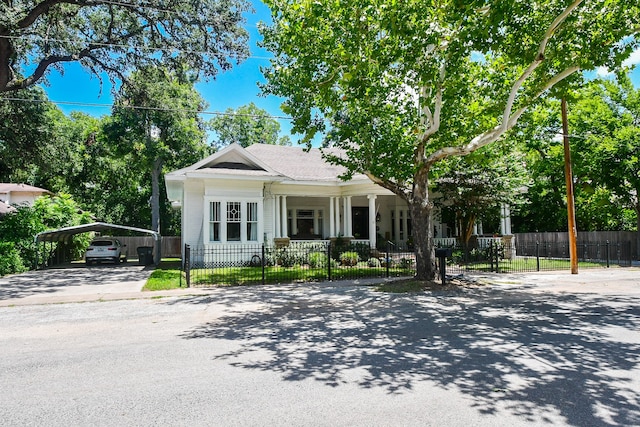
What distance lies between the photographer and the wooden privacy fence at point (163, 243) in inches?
1363

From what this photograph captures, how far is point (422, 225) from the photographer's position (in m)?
14.2

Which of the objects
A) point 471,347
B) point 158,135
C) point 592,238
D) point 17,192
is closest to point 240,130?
point 158,135

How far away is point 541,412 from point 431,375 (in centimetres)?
142

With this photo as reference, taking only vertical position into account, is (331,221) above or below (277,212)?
below

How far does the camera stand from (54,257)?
2439 centimetres

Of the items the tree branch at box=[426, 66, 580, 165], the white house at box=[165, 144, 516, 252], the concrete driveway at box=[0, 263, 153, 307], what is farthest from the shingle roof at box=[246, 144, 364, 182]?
the tree branch at box=[426, 66, 580, 165]

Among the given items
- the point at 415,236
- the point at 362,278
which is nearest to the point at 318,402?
the point at 415,236

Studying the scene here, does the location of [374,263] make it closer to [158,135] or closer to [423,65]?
[423,65]

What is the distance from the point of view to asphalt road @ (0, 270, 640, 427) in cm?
436

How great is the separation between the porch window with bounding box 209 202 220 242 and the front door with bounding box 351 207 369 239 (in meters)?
10.1

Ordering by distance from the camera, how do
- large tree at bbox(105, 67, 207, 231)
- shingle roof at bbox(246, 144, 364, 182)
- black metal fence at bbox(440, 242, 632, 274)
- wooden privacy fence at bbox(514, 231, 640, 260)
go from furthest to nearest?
large tree at bbox(105, 67, 207, 231) < shingle roof at bbox(246, 144, 364, 182) < wooden privacy fence at bbox(514, 231, 640, 260) < black metal fence at bbox(440, 242, 632, 274)

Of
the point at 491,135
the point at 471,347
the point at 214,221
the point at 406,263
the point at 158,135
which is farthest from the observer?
the point at 158,135

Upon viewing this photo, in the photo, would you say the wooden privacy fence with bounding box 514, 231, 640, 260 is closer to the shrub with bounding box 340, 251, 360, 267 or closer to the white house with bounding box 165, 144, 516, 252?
the white house with bounding box 165, 144, 516, 252

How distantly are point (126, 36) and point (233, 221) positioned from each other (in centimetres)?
967
